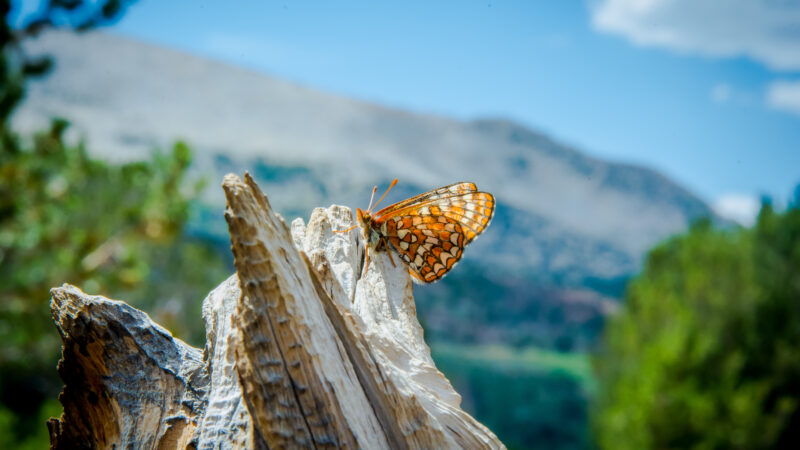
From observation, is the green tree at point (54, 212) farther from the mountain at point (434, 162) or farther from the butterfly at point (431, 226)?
the mountain at point (434, 162)

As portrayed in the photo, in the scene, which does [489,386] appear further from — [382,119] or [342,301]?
[342,301]

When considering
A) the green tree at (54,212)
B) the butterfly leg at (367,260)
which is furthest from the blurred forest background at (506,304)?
the butterfly leg at (367,260)

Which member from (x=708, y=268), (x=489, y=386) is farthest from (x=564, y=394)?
(x=708, y=268)

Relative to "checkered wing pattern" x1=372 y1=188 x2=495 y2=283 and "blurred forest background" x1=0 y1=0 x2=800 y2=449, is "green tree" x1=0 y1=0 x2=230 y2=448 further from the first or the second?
"checkered wing pattern" x1=372 y1=188 x2=495 y2=283

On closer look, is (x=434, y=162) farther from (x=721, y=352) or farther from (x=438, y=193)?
(x=438, y=193)

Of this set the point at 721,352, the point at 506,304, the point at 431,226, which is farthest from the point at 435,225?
the point at 506,304

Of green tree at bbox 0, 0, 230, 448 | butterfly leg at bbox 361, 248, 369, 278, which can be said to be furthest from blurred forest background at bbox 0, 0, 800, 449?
butterfly leg at bbox 361, 248, 369, 278
